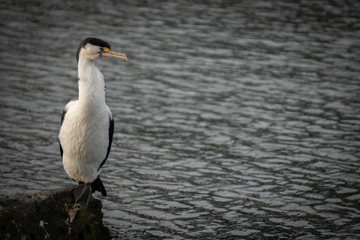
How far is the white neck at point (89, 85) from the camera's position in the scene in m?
8.07

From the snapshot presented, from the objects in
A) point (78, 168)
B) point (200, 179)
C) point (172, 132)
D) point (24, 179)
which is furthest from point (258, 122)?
point (78, 168)

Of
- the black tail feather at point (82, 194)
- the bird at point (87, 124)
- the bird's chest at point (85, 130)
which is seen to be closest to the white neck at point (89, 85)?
the bird at point (87, 124)

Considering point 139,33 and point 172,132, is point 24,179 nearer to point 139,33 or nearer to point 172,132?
point 172,132

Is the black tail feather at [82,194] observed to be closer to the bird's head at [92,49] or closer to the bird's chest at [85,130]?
the bird's chest at [85,130]

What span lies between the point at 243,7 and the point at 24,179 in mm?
15486

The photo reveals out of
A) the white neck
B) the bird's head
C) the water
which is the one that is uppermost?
the bird's head

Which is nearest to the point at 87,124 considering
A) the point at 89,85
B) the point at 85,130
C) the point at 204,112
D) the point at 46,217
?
the point at 85,130

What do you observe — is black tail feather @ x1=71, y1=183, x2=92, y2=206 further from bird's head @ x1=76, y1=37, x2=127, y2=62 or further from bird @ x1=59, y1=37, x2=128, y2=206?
bird's head @ x1=76, y1=37, x2=127, y2=62

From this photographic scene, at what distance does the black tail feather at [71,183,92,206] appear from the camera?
8250mm

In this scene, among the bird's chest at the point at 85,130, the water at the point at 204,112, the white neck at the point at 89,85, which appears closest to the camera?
the white neck at the point at 89,85

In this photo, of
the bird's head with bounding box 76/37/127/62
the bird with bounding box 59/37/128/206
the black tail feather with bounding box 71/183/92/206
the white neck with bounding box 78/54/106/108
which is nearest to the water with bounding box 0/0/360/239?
the black tail feather with bounding box 71/183/92/206

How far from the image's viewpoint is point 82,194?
8.30 metres

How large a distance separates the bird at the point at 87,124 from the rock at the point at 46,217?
0.19 m

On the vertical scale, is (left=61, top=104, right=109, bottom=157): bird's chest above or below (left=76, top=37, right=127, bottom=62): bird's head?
below
